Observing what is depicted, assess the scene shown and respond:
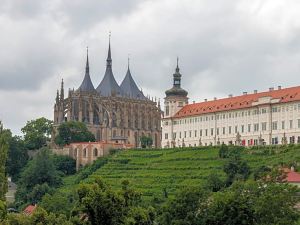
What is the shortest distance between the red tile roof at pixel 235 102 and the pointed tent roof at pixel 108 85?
28.9 metres

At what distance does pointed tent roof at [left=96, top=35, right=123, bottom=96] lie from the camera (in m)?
134

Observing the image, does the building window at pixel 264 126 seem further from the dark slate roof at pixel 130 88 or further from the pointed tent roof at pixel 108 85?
the dark slate roof at pixel 130 88

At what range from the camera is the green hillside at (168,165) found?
7688 centimetres

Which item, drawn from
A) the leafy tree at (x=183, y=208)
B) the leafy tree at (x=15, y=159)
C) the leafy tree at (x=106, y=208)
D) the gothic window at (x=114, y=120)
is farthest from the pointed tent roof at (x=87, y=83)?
the leafy tree at (x=106, y=208)

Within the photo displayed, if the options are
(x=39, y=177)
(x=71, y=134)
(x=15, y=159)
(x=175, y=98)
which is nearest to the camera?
(x=39, y=177)

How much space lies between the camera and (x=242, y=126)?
92.9 meters

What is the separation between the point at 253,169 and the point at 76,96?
197 feet

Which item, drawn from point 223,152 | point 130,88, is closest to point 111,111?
point 130,88

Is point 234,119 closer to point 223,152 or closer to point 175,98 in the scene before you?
point 223,152

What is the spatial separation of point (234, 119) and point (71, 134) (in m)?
32.6

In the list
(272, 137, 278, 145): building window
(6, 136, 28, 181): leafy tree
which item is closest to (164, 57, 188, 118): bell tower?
(6, 136, 28, 181): leafy tree

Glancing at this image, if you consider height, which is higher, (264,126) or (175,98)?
(175,98)

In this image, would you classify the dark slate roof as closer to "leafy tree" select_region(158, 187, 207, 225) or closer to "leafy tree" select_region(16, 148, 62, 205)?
"leafy tree" select_region(16, 148, 62, 205)

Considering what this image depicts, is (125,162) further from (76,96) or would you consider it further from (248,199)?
(248,199)
